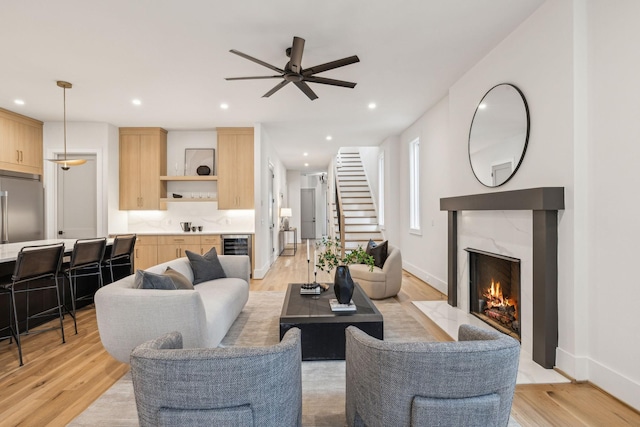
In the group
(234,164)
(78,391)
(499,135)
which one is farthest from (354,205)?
(78,391)

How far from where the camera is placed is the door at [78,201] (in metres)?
6.01

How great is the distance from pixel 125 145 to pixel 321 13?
5235 millimetres

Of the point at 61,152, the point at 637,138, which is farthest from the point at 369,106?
the point at 61,152

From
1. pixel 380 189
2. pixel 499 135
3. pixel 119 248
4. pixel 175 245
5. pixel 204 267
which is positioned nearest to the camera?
pixel 499 135

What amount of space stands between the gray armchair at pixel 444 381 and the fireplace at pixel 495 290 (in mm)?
2022

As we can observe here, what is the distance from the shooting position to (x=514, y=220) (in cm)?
299

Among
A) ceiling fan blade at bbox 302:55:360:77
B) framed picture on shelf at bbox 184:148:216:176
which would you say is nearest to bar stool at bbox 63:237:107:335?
ceiling fan blade at bbox 302:55:360:77

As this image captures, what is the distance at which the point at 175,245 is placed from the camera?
6008mm

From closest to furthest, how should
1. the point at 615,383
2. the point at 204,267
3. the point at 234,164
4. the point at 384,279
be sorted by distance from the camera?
the point at 615,383 < the point at 204,267 < the point at 384,279 < the point at 234,164

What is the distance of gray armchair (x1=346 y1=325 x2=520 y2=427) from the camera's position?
4.00 feet

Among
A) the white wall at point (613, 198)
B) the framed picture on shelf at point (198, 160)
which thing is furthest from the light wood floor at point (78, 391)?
the framed picture on shelf at point (198, 160)

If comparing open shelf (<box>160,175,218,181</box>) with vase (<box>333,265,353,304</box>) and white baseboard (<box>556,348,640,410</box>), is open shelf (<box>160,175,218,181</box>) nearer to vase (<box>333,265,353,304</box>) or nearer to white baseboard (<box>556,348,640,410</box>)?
vase (<box>333,265,353,304</box>)

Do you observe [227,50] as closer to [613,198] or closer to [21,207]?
[613,198]

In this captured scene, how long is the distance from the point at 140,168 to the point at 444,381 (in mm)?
6661
